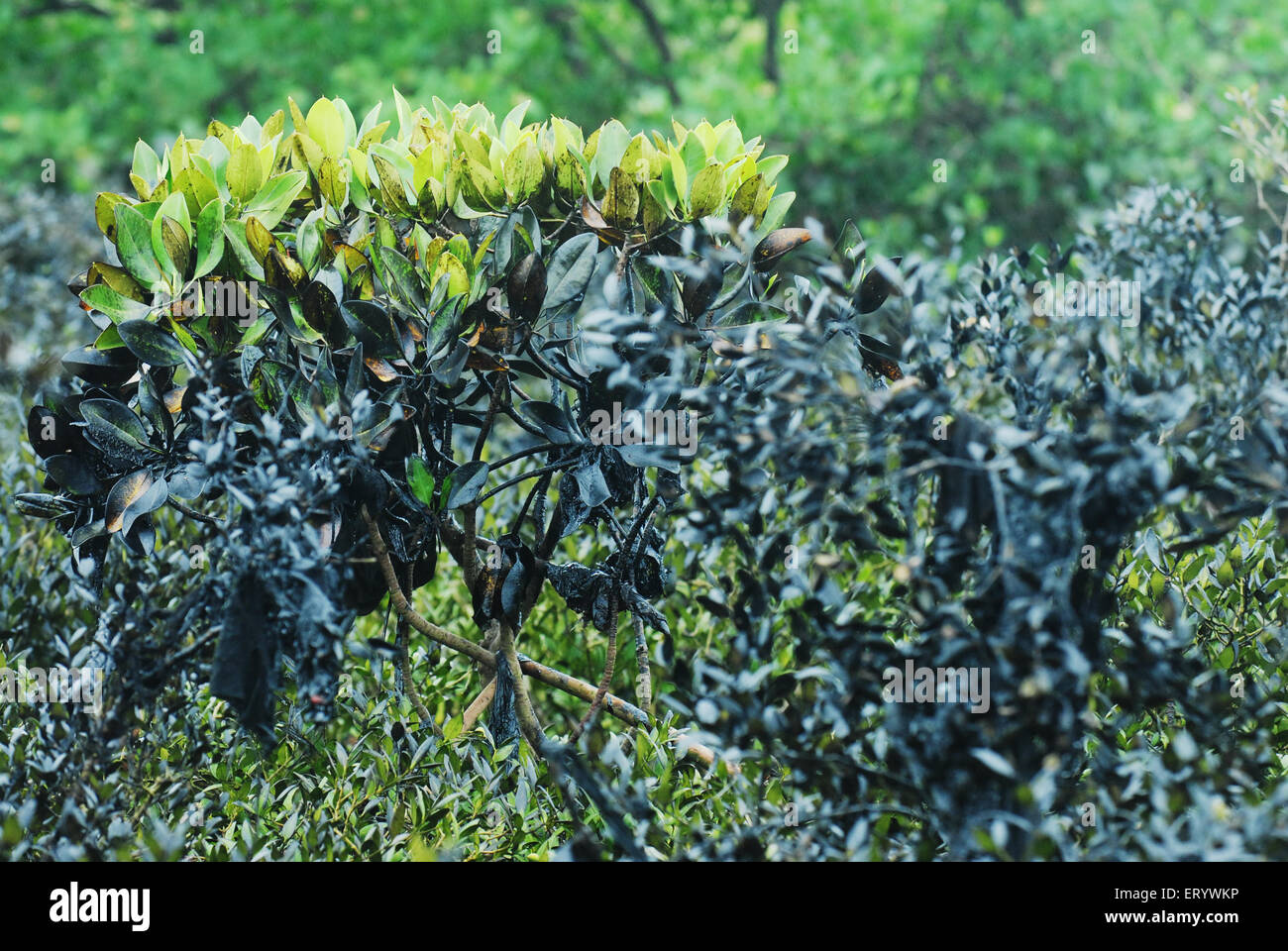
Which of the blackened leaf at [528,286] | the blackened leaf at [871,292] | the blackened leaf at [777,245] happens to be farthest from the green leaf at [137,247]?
the blackened leaf at [871,292]

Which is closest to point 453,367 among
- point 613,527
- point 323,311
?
point 323,311

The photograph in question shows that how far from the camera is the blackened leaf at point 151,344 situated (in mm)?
2787

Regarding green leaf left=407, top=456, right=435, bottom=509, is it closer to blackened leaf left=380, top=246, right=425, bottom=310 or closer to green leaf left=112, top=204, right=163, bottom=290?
blackened leaf left=380, top=246, right=425, bottom=310

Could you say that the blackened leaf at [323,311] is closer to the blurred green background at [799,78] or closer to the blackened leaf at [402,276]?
the blackened leaf at [402,276]

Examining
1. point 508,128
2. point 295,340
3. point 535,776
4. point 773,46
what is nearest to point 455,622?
point 535,776

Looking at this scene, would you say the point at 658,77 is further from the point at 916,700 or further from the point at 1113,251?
the point at 916,700

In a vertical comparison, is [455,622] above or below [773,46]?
below

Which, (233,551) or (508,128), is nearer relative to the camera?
(233,551)

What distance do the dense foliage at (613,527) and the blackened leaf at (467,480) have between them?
10 mm

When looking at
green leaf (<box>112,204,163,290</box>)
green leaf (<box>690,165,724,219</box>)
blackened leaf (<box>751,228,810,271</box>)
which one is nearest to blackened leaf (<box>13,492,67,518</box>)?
green leaf (<box>112,204,163,290</box>)

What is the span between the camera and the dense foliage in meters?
2.24

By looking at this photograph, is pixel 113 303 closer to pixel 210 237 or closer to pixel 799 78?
pixel 210 237

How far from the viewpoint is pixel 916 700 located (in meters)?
2.28
